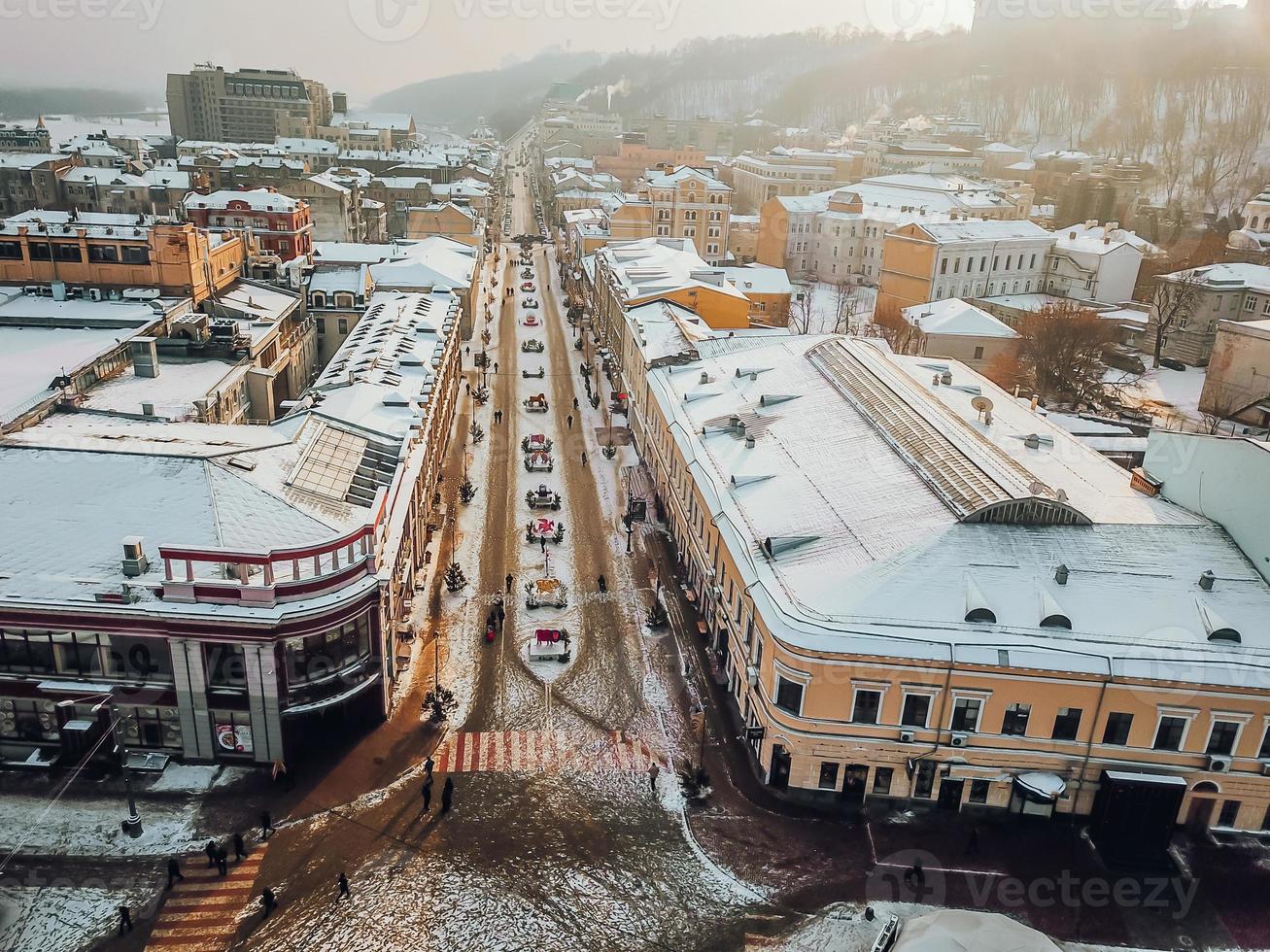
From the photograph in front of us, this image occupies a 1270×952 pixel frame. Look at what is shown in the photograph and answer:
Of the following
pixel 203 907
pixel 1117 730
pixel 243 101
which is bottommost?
pixel 203 907

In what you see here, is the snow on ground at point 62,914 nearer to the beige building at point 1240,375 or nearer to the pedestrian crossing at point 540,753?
the pedestrian crossing at point 540,753

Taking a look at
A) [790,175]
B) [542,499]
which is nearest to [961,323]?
[542,499]

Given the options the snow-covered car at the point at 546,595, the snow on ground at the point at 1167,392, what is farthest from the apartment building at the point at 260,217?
the snow on ground at the point at 1167,392

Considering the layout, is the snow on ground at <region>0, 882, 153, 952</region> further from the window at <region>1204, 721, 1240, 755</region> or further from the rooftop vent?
the window at <region>1204, 721, 1240, 755</region>

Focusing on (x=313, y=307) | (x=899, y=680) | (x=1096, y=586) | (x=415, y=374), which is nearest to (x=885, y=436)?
(x=1096, y=586)

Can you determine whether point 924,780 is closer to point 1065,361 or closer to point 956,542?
point 956,542

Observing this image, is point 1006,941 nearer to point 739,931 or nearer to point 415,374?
point 739,931
